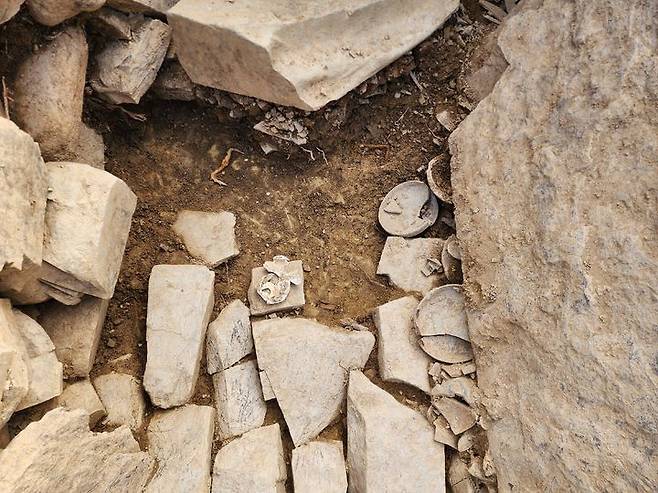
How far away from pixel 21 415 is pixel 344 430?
1.42m

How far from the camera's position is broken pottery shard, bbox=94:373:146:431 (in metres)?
2.74

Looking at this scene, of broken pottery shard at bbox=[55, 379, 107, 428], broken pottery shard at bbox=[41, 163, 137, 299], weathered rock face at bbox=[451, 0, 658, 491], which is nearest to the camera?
weathered rock face at bbox=[451, 0, 658, 491]

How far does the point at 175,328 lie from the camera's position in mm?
2873

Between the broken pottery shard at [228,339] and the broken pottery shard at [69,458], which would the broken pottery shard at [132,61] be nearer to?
the broken pottery shard at [228,339]

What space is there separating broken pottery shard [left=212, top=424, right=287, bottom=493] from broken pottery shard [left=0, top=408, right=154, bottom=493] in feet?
1.15

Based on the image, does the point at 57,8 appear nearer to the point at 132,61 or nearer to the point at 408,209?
the point at 132,61

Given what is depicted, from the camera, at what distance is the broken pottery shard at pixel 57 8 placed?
262 centimetres

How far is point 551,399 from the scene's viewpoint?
8.08ft

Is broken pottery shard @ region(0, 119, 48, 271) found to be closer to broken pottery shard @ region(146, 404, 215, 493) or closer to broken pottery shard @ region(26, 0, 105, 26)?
broken pottery shard @ region(26, 0, 105, 26)

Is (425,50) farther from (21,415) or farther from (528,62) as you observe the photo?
(21,415)

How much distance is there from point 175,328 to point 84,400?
50 cm

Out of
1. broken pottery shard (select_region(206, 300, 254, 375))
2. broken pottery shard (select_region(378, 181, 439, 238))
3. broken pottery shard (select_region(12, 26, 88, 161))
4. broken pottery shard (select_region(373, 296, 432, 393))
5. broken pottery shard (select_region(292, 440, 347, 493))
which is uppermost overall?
broken pottery shard (select_region(12, 26, 88, 161))

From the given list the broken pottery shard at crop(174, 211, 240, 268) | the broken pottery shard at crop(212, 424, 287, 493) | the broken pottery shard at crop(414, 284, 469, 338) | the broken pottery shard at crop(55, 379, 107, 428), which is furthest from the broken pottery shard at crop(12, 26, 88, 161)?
the broken pottery shard at crop(414, 284, 469, 338)

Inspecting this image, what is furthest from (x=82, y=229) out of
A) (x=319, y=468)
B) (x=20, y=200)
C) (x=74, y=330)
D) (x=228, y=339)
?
(x=319, y=468)
